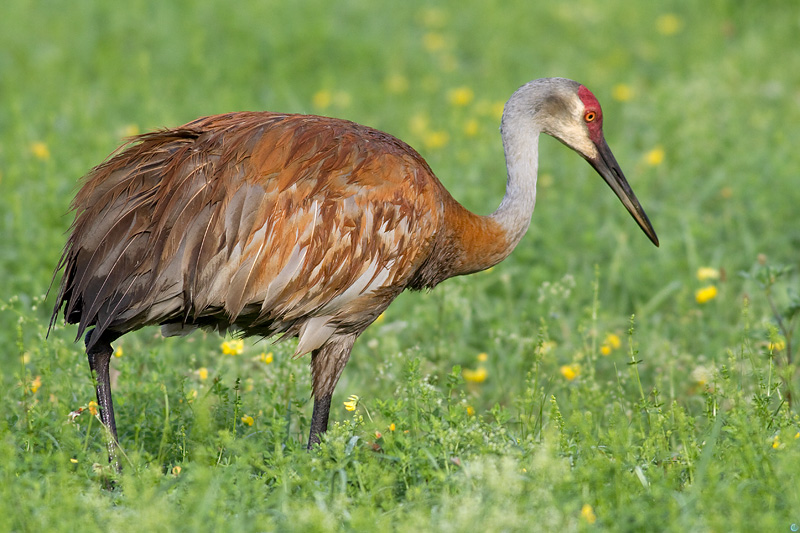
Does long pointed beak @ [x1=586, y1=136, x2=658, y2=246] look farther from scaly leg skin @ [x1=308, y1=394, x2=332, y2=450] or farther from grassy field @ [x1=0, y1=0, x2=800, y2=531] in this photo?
scaly leg skin @ [x1=308, y1=394, x2=332, y2=450]

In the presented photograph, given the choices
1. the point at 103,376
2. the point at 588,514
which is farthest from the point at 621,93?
the point at 588,514

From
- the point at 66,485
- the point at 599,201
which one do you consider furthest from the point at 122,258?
the point at 599,201

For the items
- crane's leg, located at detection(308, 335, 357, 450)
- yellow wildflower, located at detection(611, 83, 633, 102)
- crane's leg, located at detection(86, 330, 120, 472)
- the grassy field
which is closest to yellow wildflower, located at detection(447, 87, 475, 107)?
the grassy field

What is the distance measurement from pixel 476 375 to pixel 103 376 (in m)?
2.01

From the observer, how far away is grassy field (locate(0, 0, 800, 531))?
328cm

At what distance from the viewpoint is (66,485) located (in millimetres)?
3312

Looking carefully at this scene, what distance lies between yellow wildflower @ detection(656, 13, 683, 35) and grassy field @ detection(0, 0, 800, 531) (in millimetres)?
51

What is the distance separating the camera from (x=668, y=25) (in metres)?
10.0

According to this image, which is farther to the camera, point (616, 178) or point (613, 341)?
point (613, 341)

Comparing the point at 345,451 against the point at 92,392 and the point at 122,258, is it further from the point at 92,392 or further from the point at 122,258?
the point at 92,392

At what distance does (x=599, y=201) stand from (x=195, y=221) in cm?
385

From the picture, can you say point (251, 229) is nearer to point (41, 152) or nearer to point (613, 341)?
point (613, 341)

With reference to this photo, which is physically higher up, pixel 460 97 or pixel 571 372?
pixel 460 97

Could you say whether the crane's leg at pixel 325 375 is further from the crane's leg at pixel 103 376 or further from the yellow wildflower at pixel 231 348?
the crane's leg at pixel 103 376
